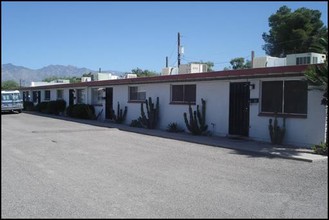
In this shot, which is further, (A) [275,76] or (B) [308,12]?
(B) [308,12]

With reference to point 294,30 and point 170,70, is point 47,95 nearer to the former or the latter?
point 170,70

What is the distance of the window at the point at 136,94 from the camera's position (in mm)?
21670

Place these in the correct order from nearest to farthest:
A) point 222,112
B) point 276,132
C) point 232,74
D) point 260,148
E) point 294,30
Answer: point 260,148 < point 276,132 < point 232,74 < point 222,112 < point 294,30

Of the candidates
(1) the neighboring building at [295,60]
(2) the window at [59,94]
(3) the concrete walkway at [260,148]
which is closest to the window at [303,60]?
(1) the neighboring building at [295,60]

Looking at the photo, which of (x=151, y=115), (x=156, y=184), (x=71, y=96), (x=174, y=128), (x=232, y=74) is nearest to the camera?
(x=156, y=184)

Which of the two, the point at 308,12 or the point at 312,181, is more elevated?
the point at 308,12

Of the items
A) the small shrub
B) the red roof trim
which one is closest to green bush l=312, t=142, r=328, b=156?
the red roof trim

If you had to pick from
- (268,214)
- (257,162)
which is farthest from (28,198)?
(257,162)

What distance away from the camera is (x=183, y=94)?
60.2 ft

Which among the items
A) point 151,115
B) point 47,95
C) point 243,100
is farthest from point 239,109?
point 47,95

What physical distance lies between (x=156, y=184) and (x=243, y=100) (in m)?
8.35

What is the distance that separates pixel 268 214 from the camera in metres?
5.54

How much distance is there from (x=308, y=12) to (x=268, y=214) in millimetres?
29227

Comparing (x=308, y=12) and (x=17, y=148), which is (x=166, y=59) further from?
(x=17, y=148)
